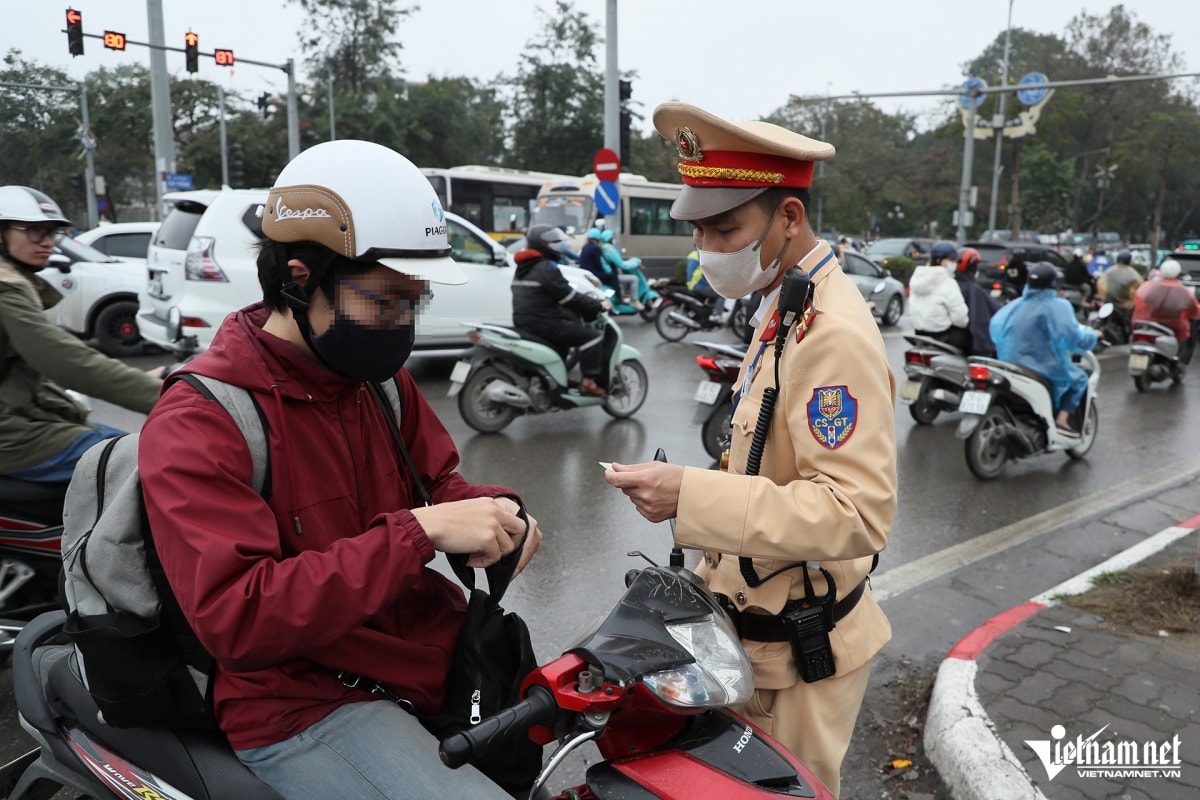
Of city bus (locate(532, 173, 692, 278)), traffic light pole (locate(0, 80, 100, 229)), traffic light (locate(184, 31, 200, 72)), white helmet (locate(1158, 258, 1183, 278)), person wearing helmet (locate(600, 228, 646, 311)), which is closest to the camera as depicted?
white helmet (locate(1158, 258, 1183, 278))

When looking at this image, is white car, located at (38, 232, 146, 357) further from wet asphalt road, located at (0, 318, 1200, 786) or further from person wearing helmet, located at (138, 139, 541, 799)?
person wearing helmet, located at (138, 139, 541, 799)

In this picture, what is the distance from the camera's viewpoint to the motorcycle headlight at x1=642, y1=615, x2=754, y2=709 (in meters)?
1.47

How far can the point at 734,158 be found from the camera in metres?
1.84

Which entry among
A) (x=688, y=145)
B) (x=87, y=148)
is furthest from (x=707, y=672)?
(x=87, y=148)

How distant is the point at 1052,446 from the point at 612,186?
34.1 feet

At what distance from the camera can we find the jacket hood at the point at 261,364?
1.60 m

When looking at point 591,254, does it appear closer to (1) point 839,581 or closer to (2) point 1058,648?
(2) point 1058,648

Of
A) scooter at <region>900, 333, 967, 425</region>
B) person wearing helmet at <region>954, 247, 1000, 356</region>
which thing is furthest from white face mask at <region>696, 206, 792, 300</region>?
person wearing helmet at <region>954, 247, 1000, 356</region>

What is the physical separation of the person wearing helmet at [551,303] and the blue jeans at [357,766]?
6.53 meters

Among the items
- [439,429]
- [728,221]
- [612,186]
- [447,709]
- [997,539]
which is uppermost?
[612,186]

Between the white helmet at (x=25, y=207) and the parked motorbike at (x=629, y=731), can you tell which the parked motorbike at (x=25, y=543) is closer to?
the white helmet at (x=25, y=207)

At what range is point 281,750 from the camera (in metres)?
1.59

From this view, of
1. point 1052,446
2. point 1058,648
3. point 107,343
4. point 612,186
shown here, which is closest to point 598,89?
point 612,186

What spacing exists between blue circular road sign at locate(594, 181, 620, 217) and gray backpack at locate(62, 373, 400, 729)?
15.0m
